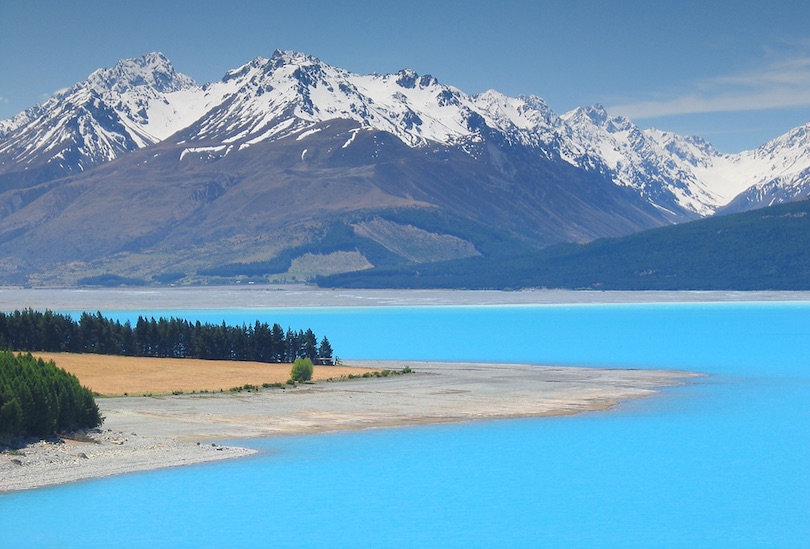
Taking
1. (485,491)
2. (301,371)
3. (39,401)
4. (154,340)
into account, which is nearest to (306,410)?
(301,371)

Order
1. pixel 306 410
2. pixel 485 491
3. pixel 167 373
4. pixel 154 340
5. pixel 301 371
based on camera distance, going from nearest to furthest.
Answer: pixel 485 491
pixel 306 410
pixel 301 371
pixel 167 373
pixel 154 340

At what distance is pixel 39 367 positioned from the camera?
67812 mm

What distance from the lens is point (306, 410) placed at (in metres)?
83.2

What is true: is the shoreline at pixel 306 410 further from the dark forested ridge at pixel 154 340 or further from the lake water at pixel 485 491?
the dark forested ridge at pixel 154 340

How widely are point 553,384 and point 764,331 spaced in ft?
288

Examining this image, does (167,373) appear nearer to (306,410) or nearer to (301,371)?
(301,371)

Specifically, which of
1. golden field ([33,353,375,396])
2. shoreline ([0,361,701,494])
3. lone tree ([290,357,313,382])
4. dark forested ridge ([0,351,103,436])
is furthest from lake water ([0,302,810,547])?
golden field ([33,353,375,396])

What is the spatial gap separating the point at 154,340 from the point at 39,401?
196ft

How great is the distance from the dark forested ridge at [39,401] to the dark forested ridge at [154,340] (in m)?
50.6

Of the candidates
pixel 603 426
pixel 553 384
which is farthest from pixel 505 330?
pixel 603 426

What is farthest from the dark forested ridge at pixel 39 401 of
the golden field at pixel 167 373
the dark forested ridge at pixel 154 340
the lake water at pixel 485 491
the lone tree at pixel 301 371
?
the dark forested ridge at pixel 154 340

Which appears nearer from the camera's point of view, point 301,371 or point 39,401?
point 39,401

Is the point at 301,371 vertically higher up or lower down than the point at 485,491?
higher up

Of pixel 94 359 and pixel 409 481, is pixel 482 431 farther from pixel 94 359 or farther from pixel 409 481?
pixel 94 359
